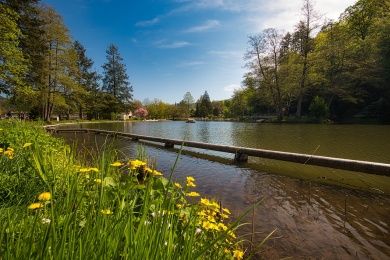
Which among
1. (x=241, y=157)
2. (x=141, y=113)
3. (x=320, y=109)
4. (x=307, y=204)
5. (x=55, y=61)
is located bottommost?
(x=307, y=204)

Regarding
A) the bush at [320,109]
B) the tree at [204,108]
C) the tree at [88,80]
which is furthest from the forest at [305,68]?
the tree at [204,108]

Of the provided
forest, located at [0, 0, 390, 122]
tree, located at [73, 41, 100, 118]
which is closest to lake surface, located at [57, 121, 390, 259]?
forest, located at [0, 0, 390, 122]

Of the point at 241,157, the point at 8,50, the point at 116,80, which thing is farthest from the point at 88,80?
the point at 241,157

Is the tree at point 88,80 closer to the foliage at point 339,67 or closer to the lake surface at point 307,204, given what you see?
the foliage at point 339,67

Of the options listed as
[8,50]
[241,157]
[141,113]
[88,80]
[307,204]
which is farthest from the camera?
[141,113]

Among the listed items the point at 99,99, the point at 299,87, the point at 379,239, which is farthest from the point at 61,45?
the point at 379,239

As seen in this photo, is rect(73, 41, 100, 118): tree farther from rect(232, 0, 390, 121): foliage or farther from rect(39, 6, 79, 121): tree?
rect(232, 0, 390, 121): foliage

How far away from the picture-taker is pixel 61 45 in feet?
116

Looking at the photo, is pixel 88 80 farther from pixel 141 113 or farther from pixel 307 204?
pixel 307 204

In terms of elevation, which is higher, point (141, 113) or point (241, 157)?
point (141, 113)

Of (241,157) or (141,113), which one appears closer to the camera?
(241,157)

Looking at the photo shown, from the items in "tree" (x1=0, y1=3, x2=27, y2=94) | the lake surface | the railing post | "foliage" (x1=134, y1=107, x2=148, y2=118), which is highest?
"tree" (x1=0, y1=3, x2=27, y2=94)

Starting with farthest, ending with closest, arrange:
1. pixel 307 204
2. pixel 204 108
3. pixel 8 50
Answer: pixel 204 108 < pixel 8 50 < pixel 307 204

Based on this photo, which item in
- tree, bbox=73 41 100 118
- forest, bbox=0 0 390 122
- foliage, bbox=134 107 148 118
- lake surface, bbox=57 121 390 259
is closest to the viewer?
lake surface, bbox=57 121 390 259
